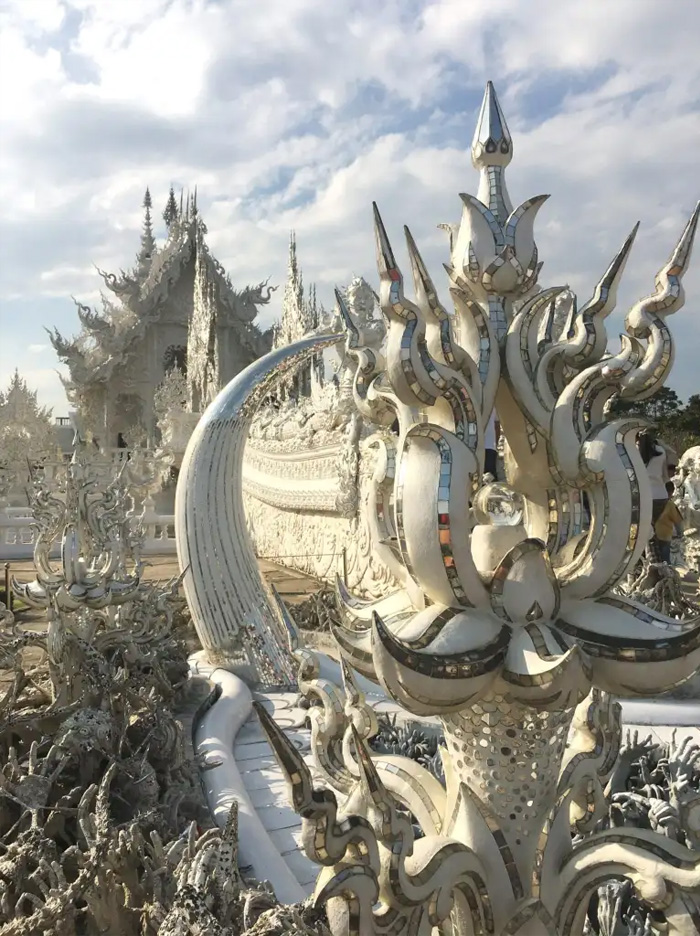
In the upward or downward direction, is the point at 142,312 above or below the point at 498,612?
above

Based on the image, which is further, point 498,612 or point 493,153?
point 493,153

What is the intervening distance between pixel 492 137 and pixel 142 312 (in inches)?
1034

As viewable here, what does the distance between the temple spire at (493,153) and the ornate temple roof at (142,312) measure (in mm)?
24332

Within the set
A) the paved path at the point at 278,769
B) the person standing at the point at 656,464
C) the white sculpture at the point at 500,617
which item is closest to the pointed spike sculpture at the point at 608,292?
the white sculpture at the point at 500,617

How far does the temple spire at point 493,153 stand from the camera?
7.27 feet

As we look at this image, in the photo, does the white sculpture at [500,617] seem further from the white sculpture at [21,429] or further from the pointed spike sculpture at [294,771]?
the white sculpture at [21,429]

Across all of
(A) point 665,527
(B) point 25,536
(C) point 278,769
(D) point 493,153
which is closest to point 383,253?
(D) point 493,153

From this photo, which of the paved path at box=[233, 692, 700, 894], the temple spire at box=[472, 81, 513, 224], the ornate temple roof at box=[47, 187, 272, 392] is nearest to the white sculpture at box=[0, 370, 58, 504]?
the ornate temple roof at box=[47, 187, 272, 392]

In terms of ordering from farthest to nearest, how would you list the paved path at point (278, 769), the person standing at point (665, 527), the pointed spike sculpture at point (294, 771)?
1. the person standing at point (665, 527)
2. the paved path at point (278, 769)
3. the pointed spike sculpture at point (294, 771)

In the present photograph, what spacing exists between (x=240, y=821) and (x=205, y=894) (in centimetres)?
170

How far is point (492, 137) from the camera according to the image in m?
2.21

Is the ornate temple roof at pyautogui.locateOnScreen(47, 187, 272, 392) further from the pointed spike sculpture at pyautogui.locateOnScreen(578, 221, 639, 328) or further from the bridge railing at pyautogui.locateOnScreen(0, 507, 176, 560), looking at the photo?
the pointed spike sculpture at pyautogui.locateOnScreen(578, 221, 639, 328)

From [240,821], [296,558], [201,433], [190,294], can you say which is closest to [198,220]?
[190,294]

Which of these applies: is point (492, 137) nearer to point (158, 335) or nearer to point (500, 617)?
point (500, 617)
